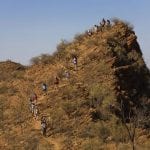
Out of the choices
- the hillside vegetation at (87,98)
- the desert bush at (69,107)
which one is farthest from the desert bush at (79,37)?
the desert bush at (69,107)

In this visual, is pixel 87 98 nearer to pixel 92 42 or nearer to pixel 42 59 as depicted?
pixel 92 42

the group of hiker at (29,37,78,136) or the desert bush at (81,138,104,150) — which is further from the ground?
the group of hiker at (29,37,78,136)

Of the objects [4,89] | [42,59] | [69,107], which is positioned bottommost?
[69,107]

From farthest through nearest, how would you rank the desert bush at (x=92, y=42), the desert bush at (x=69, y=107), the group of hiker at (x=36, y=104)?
the desert bush at (x=92, y=42) < the desert bush at (x=69, y=107) < the group of hiker at (x=36, y=104)

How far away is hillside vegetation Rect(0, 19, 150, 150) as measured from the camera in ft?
147

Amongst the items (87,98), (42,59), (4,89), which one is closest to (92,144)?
(87,98)

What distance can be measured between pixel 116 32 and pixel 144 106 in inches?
324

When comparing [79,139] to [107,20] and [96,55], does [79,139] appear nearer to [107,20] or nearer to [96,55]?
[96,55]

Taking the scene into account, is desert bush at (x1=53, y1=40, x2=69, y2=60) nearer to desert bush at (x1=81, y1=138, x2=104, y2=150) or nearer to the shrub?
the shrub

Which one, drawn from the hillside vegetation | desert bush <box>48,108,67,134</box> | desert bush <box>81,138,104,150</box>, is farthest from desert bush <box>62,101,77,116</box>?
desert bush <box>81,138,104,150</box>

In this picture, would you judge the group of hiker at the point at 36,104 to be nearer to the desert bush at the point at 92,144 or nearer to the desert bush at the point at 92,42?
the desert bush at the point at 92,42

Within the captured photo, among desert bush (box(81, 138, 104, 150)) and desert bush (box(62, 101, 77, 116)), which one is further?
desert bush (box(62, 101, 77, 116))

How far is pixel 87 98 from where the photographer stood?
160 ft

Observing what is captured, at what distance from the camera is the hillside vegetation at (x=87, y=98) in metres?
44.8
